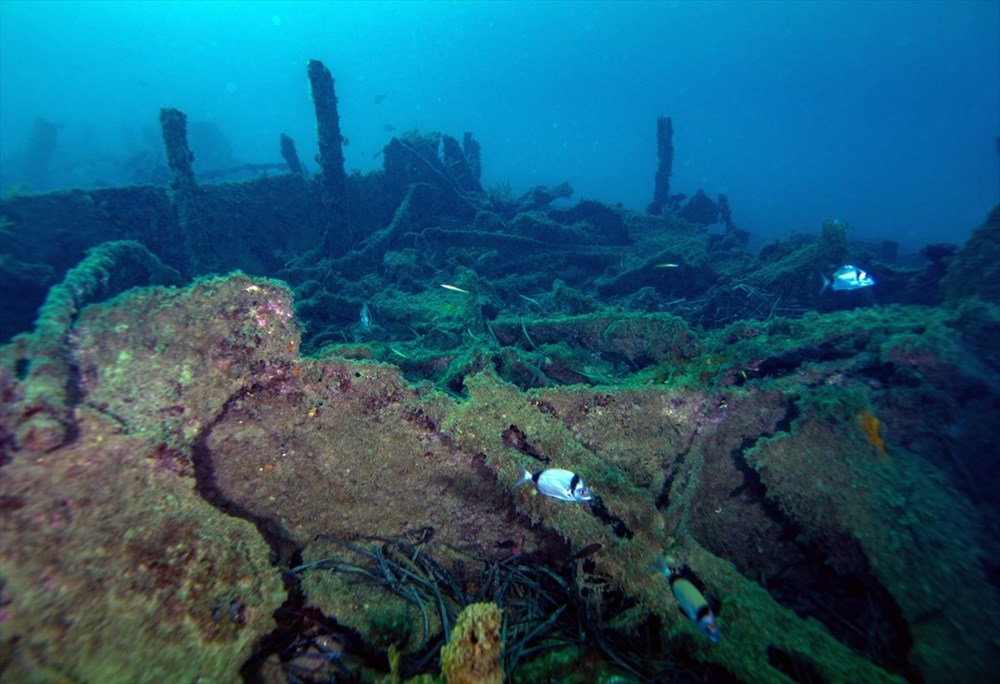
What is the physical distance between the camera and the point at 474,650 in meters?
1.86

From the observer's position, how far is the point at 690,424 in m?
3.70

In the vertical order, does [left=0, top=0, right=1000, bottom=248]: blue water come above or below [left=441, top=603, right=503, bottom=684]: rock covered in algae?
above

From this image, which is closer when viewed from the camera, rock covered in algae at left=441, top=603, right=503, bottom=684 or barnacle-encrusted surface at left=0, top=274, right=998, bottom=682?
rock covered in algae at left=441, top=603, right=503, bottom=684

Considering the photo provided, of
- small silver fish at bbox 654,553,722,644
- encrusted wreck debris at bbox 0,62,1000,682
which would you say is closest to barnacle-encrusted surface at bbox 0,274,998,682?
encrusted wreck debris at bbox 0,62,1000,682

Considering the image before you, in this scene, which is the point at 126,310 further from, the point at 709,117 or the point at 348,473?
the point at 709,117

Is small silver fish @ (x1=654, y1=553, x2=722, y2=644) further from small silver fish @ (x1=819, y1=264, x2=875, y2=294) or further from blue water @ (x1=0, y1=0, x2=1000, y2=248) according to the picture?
blue water @ (x1=0, y1=0, x2=1000, y2=248)

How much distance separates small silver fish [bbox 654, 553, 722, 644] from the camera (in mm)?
2541

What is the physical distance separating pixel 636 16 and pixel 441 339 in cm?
19379

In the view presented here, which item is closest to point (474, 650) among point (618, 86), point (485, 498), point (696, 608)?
point (696, 608)

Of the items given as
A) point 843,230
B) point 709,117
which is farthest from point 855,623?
point 709,117

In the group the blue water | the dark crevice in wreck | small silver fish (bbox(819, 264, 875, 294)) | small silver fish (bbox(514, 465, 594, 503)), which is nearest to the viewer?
small silver fish (bbox(514, 465, 594, 503))

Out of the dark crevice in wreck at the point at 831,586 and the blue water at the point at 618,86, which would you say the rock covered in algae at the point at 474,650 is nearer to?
the dark crevice in wreck at the point at 831,586

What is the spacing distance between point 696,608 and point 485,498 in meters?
1.60

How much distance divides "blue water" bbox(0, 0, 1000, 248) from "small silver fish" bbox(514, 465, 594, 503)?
85.1m
